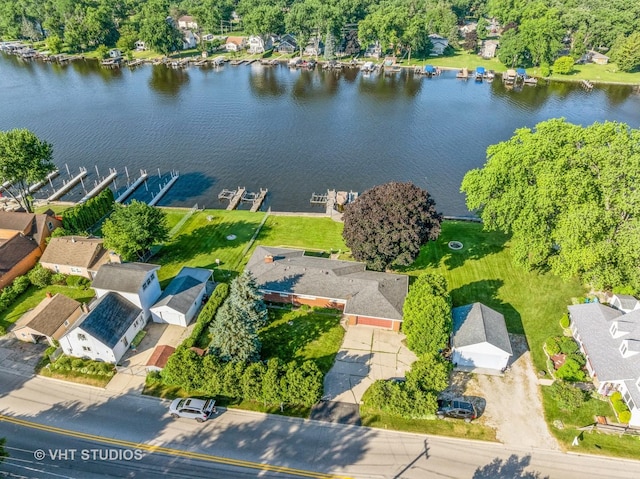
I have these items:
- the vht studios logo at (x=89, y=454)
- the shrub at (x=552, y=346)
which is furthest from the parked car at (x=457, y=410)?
the vht studios logo at (x=89, y=454)

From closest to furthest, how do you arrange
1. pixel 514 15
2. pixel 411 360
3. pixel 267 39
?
pixel 411 360 < pixel 514 15 < pixel 267 39

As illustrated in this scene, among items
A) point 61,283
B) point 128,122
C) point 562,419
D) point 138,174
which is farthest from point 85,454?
point 128,122

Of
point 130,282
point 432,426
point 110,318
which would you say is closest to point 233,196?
point 130,282

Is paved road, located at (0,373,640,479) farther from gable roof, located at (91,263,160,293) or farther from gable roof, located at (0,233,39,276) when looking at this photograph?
gable roof, located at (0,233,39,276)

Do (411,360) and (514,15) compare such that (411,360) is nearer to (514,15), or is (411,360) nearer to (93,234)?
(93,234)

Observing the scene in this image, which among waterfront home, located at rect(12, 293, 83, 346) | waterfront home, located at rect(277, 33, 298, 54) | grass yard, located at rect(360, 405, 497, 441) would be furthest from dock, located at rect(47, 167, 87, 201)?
waterfront home, located at rect(277, 33, 298, 54)

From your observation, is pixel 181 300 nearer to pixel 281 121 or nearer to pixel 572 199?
pixel 572 199
